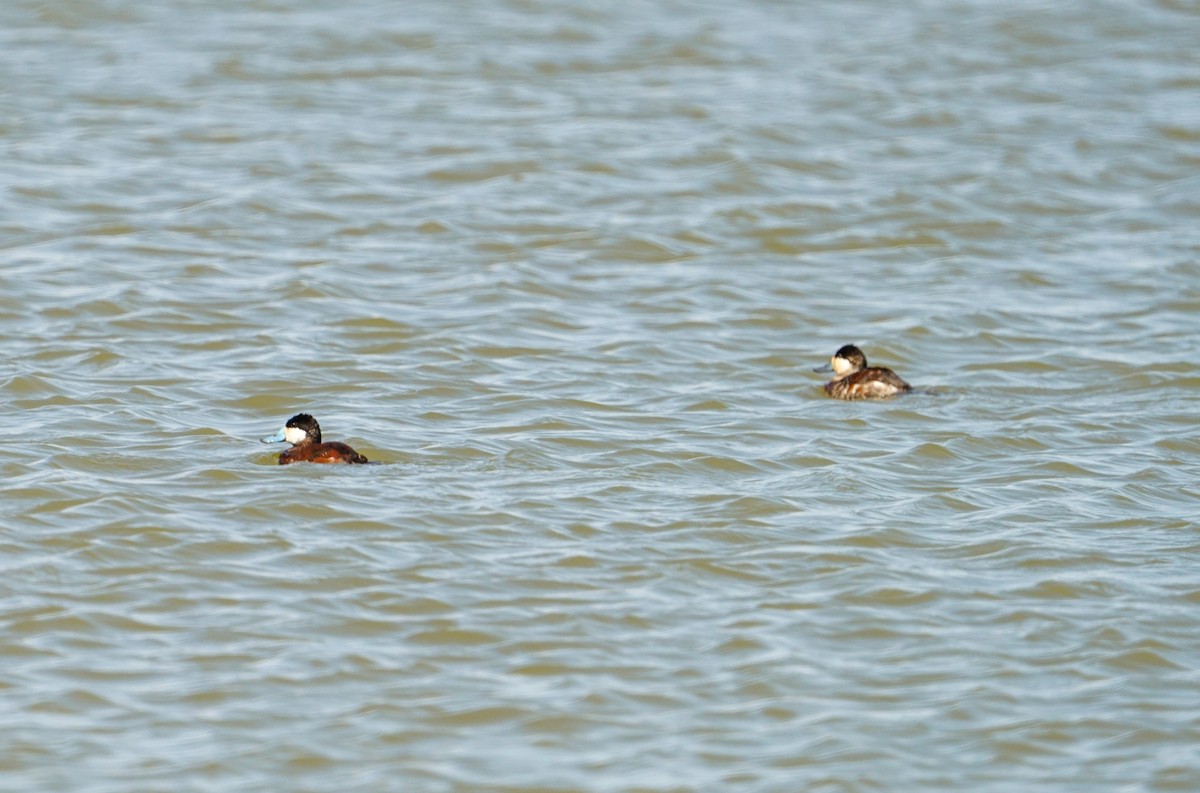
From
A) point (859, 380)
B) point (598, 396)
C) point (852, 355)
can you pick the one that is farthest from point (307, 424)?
point (852, 355)

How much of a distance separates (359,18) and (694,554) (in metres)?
12.6

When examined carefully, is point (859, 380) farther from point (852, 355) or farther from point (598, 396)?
point (598, 396)

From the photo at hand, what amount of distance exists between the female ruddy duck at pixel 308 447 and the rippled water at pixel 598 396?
3.8 inches

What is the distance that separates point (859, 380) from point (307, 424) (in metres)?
3.44

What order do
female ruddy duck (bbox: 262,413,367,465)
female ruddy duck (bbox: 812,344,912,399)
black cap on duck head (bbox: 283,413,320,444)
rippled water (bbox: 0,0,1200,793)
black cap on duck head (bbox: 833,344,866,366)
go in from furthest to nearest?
black cap on duck head (bbox: 833,344,866,366)
female ruddy duck (bbox: 812,344,912,399)
black cap on duck head (bbox: 283,413,320,444)
female ruddy duck (bbox: 262,413,367,465)
rippled water (bbox: 0,0,1200,793)

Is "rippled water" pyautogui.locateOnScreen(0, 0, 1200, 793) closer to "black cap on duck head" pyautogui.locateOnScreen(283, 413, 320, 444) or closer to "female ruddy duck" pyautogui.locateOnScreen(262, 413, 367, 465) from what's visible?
"female ruddy duck" pyautogui.locateOnScreen(262, 413, 367, 465)

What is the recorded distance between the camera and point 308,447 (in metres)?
8.79

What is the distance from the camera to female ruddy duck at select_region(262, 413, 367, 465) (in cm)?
870

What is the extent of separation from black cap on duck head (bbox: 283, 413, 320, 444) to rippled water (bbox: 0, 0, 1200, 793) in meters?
0.32

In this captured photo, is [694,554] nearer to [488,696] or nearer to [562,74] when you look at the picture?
[488,696]

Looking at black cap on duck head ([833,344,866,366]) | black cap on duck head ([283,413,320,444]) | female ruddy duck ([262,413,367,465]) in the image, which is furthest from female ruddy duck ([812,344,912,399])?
black cap on duck head ([283,413,320,444])

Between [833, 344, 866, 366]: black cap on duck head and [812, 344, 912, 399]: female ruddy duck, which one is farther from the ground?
[833, 344, 866, 366]: black cap on duck head

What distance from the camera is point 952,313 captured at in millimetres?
12414

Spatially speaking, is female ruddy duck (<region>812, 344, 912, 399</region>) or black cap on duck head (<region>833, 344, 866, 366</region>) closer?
female ruddy duck (<region>812, 344, 912, 399</region>)
